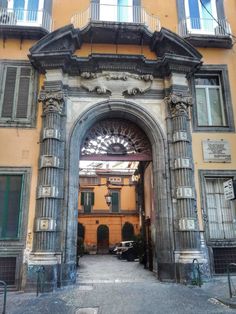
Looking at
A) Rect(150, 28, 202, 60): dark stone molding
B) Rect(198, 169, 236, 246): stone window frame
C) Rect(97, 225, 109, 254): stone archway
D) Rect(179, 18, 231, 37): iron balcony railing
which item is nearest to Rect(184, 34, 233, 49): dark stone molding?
Rect(179, 18, 231, 37): iron balcony railing

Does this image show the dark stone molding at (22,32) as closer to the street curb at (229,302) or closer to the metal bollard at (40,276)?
the metal bollard at (40,276)

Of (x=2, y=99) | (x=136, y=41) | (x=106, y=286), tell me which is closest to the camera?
(x=106, y=286)

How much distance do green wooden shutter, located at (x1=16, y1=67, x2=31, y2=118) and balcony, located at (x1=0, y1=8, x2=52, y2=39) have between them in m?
1.41

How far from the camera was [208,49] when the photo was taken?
12.6 metres

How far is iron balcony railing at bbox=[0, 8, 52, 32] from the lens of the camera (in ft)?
38.8

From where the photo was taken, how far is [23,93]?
11273mm

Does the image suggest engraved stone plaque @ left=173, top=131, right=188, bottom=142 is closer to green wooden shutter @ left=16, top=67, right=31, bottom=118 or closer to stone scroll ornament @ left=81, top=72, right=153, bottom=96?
stone scroll ornament @ left=81, top=72, right=153, bottom=96

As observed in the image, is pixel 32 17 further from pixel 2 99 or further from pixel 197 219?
pixel 197 219

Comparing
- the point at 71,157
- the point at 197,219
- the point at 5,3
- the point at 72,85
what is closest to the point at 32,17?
the point at 5,3

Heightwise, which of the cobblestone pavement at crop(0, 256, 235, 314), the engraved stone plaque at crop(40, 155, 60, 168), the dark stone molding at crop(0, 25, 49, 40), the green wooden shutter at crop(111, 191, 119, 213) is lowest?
the cobblestone pavement at crop(0, 256, 235, 314)

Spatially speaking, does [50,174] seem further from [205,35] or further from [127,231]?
[127,231]

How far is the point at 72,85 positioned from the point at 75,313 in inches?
308

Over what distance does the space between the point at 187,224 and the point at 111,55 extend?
6.60 m

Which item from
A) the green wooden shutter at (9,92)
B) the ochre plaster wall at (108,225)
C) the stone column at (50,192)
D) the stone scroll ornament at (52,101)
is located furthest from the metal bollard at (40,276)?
the ochre plaster wall at (108,225)
